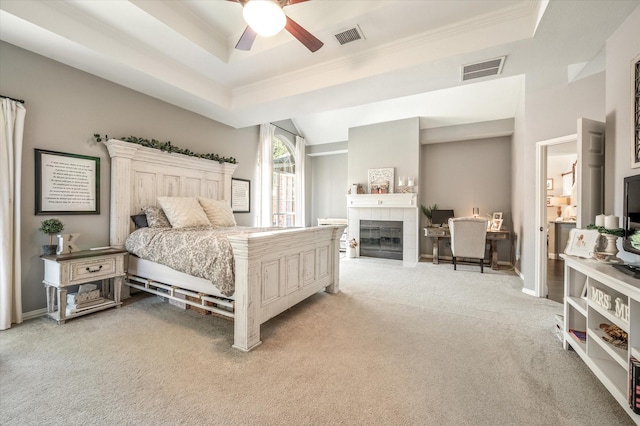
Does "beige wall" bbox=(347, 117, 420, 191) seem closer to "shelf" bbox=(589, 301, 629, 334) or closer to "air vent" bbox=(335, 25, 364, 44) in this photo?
"air vent" bbox=(335, 25, 364, 44)

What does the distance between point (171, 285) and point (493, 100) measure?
20.3 feet

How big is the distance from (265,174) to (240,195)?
32.7 inches

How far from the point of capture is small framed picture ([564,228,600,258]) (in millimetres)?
1973

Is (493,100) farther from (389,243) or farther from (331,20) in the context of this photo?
(331,20)

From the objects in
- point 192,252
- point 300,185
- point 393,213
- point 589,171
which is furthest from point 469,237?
point 192,252

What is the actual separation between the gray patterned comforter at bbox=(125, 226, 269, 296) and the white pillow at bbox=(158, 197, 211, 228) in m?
0.29

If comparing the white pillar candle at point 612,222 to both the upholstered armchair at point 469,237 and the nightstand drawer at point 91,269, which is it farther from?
the nightstand drawer at point 91,269

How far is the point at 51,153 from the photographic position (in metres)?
2.78

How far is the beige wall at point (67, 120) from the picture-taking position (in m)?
2.64

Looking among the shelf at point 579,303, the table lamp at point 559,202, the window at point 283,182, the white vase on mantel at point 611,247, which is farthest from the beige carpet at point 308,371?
the table lamp at point 559,202

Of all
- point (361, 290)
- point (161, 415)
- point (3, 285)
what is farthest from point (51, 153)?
point (361, 290)

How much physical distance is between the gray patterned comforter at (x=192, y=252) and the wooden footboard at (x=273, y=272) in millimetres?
140

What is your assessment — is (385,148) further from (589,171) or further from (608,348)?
(608,348)

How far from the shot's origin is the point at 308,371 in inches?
71.2
